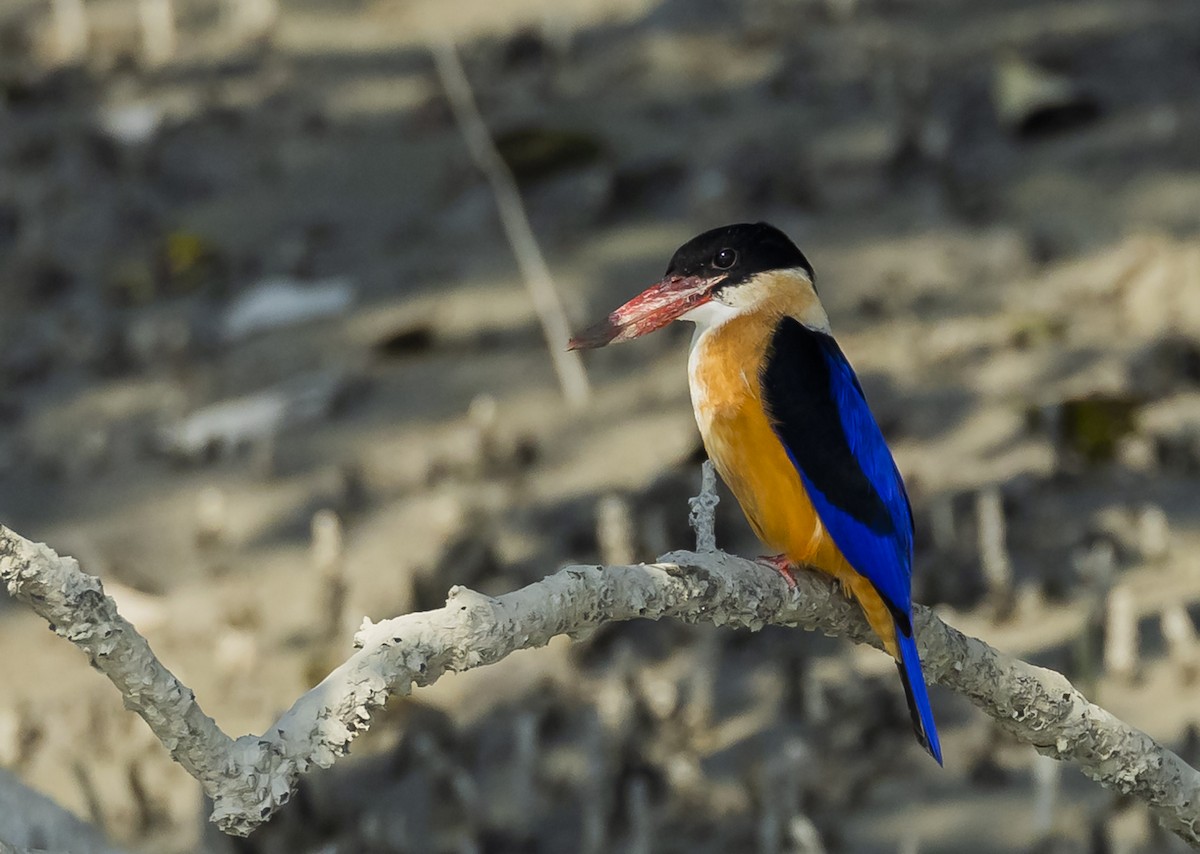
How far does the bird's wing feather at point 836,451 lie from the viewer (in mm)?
3576

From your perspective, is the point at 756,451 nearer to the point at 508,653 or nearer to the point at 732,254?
the point at 732,254

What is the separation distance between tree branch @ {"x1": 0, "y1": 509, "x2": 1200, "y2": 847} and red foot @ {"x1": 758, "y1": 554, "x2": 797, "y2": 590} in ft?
0.09

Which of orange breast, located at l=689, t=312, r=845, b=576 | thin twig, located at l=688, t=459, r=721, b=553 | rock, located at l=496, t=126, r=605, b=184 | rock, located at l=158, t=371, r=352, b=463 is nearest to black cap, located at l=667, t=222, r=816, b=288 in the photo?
orange breast, located at l=689, t=312, r=845, b=576

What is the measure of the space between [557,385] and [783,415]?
3982 millimetres

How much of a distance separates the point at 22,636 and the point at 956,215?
15.0 ft

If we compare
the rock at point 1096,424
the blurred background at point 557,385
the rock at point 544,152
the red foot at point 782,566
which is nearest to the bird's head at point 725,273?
the red foot at point 782,566

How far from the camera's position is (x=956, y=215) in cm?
834

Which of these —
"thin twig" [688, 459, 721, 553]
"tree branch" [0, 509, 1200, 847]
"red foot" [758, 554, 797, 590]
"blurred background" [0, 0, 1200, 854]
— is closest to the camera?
"tree branch" [0, 509, 1200, 847]

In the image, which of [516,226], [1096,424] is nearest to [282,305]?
[516,226]

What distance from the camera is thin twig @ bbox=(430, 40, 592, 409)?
757 centimetres

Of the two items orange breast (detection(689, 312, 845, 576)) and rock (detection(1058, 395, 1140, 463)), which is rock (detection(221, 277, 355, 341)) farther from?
orange breast (detection(689, 312, 845, 576))

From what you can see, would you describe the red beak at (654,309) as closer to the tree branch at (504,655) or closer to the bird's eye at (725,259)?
the bird's eye at (725,259)

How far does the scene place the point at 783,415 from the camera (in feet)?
11.9

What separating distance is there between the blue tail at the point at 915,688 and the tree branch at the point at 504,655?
3 cm
